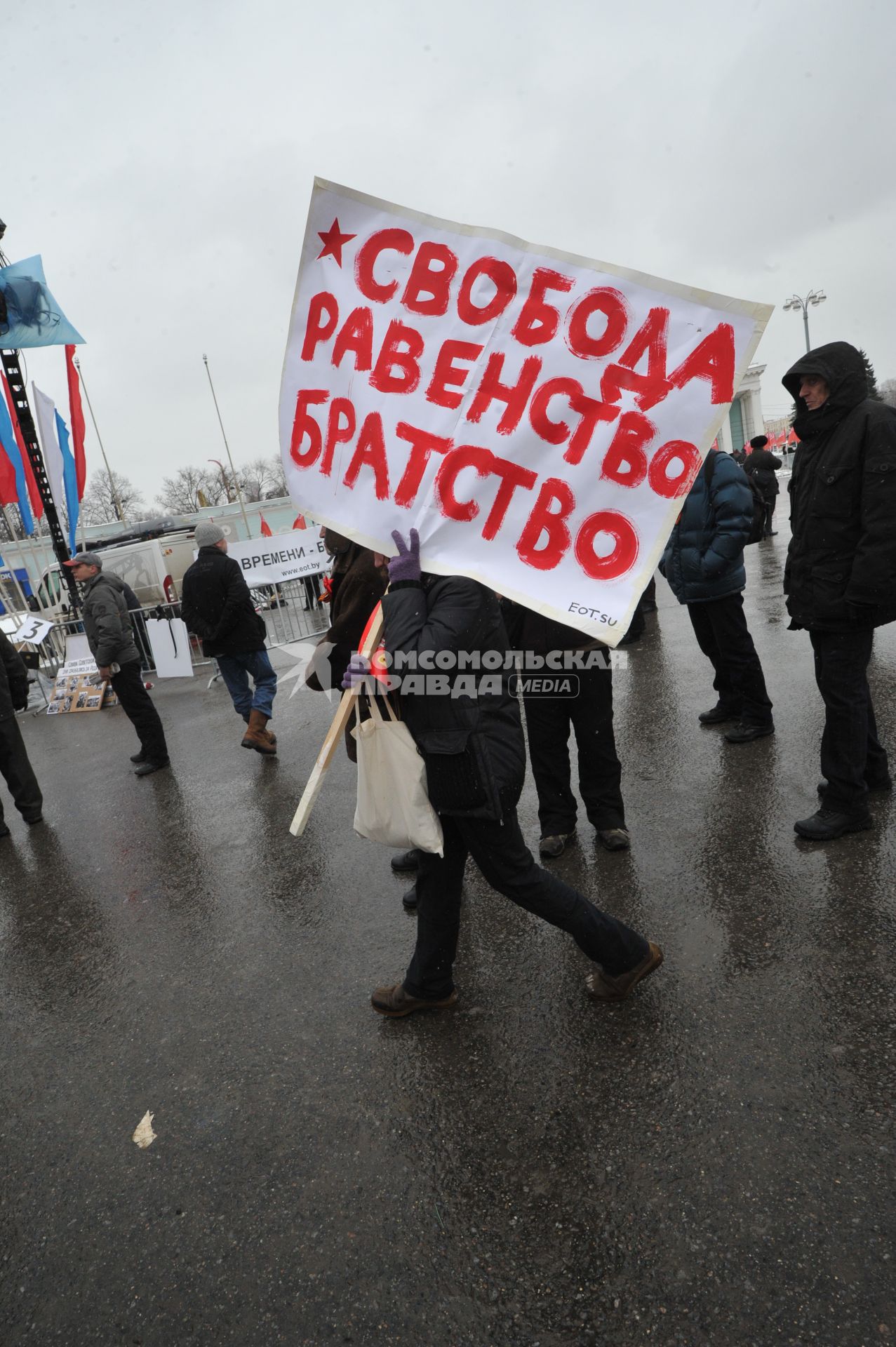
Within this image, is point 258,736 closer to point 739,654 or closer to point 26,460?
point 739,654

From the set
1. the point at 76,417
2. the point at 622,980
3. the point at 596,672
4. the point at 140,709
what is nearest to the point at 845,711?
the point at 596,672

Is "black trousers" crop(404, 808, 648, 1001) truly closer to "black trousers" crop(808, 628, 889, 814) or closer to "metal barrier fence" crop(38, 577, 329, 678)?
"black trousers" crop(808, 628, 889, 814)

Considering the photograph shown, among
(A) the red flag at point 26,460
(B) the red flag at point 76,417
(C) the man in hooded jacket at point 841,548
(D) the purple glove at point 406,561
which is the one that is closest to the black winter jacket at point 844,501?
(C) the man in hooded jacket at point 841,548

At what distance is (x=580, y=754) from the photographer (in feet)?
13.1

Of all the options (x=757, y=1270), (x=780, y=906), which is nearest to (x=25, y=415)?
(x=780, y=906)

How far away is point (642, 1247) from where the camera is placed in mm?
1934

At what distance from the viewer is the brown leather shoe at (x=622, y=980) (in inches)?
109

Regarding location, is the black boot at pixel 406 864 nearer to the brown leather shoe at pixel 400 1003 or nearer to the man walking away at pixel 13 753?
the brown leather shoe at pixel 400 1003

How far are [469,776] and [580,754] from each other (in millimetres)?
1660

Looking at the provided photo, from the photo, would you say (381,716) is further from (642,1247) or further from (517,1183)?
(642,1247)

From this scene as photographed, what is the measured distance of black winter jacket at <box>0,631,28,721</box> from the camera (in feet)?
19.0

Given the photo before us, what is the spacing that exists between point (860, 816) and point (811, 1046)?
1531 millimetres

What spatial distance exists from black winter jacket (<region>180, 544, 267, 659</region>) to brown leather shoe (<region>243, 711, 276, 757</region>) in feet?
1.87

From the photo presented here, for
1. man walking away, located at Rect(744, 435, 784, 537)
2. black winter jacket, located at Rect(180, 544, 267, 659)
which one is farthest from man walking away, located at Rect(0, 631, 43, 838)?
man walking away, located at Rect(744, 435, 784, 537)
